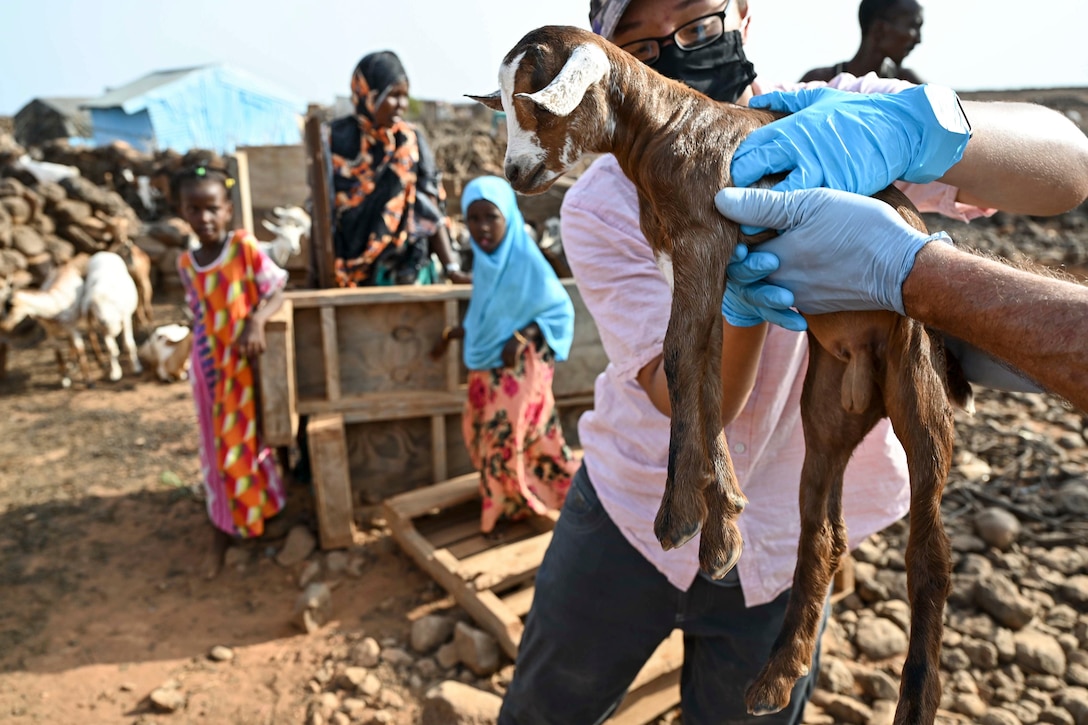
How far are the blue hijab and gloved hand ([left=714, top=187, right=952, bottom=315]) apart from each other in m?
2.94

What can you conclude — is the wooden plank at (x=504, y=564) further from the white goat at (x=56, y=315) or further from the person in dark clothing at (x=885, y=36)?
the white goat at (x=56, y=315)

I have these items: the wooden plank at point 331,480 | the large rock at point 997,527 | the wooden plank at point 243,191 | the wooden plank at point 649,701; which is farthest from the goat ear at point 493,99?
the wooden plank at point 243,191

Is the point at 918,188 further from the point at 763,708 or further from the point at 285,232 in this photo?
the point at 285,232

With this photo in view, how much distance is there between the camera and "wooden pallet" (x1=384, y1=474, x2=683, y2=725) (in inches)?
118

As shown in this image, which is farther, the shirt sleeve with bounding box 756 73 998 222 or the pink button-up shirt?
the pink button-up shirt

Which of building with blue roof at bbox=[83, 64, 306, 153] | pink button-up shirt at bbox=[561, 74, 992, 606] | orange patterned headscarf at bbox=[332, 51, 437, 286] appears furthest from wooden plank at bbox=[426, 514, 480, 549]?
building with blue roof at bbox=[83, 64, 306, 153]

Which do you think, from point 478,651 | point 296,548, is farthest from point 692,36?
point 296,548

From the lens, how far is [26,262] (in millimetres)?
11148

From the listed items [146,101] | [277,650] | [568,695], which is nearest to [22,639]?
[277,650]

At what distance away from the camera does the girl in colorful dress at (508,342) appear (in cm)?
409

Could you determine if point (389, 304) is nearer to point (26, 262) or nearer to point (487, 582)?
point (487, 582)

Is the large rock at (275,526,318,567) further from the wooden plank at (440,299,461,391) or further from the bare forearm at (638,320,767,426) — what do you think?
the bare forearm at (638,320,767,426)

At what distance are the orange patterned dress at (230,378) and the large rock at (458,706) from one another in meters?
1.94

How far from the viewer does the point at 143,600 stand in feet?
13.2
